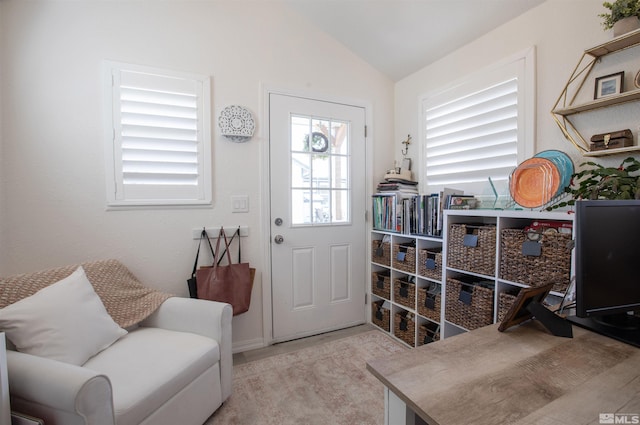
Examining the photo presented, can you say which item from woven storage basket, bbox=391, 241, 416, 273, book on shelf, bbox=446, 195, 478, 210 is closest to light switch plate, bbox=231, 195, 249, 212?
woven storage basket, bbox=391, 241, 416, 273

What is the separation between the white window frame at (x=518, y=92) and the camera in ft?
5.98

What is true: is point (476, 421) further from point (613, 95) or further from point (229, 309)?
point (613, 95)

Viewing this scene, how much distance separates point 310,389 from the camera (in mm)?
1839

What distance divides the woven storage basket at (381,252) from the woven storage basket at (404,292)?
0.18m

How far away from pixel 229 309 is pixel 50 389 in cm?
79

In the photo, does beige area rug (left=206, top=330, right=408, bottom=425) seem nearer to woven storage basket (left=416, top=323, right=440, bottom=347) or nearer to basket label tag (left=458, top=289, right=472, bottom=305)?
woven storage basket (left=416, top=323, right=440, bottom=347)

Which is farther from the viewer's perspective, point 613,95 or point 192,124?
point 192,124

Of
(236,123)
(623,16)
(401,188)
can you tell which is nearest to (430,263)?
(401,188)

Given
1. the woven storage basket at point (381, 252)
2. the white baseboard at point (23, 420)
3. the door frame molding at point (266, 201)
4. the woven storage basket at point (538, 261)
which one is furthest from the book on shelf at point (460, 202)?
the white baseboard at point (23, 420)

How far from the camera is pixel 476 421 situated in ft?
1.85

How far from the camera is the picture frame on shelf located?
4.78 feet

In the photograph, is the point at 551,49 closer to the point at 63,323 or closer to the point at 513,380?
the point at 513,380

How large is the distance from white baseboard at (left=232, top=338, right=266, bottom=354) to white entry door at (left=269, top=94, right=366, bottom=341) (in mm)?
131

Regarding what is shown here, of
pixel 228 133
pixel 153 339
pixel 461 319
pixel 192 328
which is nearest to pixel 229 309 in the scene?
pixel 192 328
